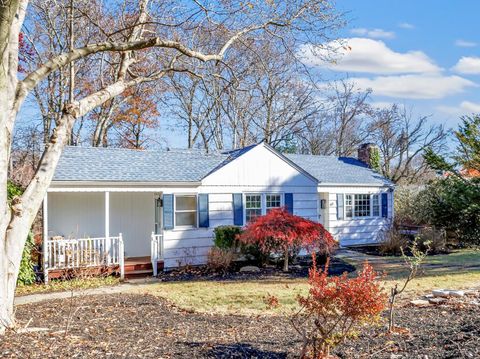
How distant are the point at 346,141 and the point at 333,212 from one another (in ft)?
46.0

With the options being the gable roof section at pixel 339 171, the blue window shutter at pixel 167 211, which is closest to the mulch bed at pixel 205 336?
the blue window shutter at pixel 167 211

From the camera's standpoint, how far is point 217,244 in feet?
42.2

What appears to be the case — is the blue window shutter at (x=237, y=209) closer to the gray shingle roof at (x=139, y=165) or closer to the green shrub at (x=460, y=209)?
the gray shingle roof at (x=139, y=165)

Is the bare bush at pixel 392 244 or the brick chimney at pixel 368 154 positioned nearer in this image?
the bare bush at pixel 392 244

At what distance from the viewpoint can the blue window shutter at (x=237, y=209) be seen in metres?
13.9

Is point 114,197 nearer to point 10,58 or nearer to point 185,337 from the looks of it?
point 10,58

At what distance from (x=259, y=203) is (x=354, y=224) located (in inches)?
185

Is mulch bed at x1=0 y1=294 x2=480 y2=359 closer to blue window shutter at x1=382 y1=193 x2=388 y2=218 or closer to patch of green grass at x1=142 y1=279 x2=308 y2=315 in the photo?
patch of green grass at x1=142 y1=279 x2=308 y2=315

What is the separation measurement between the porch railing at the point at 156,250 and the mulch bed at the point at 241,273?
0.97 feet

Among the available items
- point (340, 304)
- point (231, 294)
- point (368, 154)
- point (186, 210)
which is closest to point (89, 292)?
point (231, 294)

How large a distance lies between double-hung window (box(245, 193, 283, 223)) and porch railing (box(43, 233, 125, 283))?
4.41m

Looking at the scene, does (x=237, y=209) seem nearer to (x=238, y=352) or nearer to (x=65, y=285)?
(x=65, y=285)

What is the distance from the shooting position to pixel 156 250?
12.5 meters

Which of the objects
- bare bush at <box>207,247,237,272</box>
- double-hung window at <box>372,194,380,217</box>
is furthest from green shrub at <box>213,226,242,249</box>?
double-hung window at <box>372,194,380,217</box>
